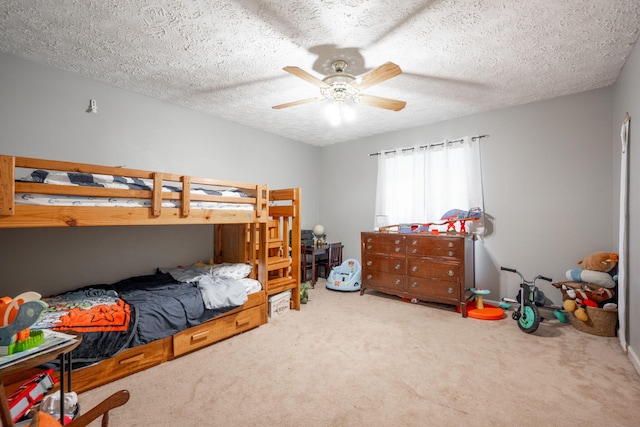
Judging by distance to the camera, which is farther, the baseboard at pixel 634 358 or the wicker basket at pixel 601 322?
the wicker basket at pixel 601 322

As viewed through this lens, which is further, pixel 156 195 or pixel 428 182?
pixel 428 182

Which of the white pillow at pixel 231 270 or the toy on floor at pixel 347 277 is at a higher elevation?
the white pillow at pixel 231 270

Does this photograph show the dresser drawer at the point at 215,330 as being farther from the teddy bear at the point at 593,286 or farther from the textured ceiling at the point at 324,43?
the teddy bear at the point at 593,286

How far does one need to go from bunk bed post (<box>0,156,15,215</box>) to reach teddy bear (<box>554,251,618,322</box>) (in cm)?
463

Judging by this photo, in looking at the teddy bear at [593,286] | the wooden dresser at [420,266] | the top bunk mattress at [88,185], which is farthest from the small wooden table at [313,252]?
the teddy bear at [593,286]

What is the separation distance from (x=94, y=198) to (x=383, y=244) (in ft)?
10.8

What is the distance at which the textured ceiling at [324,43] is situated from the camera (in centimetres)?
199

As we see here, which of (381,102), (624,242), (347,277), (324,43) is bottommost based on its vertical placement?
(347,277)

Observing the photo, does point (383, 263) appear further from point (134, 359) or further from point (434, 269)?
point (134, 359)

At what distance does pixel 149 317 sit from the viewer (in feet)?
7.57

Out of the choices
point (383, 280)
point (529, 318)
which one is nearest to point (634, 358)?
point (529, 318)

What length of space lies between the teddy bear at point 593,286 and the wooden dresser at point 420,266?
0.99m

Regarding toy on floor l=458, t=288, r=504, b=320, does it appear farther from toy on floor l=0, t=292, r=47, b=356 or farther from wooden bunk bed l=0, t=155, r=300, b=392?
toy on floor l=0, t=292, r=47, b=356

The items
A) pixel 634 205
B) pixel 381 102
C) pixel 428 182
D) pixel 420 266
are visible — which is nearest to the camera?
pixel 634 205
